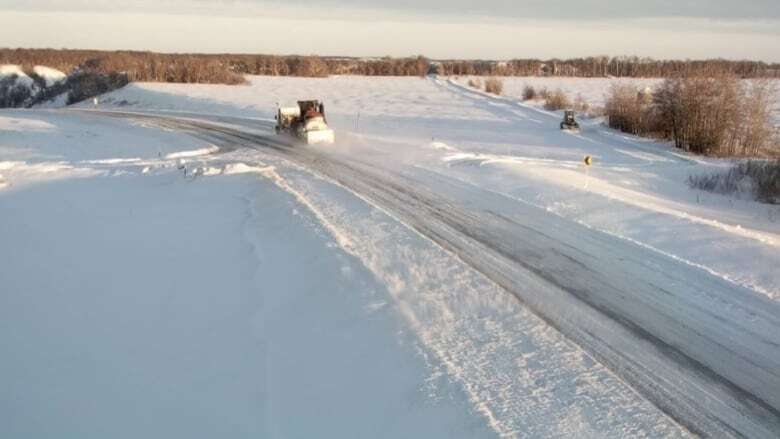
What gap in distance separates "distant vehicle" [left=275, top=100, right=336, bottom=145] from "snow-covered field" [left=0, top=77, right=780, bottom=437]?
201 inches

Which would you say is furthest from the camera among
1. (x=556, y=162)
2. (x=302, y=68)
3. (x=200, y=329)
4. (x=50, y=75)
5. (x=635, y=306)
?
(x=302, y=68)

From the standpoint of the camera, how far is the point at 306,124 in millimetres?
28016

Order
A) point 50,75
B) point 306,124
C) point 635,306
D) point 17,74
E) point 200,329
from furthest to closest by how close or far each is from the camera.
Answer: point 50,75 < point 17,74 < point 306,124 < point 200,329 < point 635,306

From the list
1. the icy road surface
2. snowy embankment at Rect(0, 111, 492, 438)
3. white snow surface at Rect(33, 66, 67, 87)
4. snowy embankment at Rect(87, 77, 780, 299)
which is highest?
white snow surface at Rect(33, 66, 67, 87)

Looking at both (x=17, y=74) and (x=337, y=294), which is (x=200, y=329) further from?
(x=17, y=74)

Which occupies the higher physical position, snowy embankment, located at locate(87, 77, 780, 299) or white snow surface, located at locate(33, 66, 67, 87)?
white snow surface, located at locate(33, 66, 67, 87)

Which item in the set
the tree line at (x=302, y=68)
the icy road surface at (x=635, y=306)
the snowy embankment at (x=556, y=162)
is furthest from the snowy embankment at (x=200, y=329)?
the tree line at (x=302, y=68)

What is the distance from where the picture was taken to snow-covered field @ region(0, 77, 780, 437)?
670 centimetres

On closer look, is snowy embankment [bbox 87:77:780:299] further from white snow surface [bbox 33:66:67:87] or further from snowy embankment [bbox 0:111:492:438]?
white snow surface [bbox 33:66:67:87]

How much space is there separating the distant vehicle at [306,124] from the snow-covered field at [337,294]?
16.8 ft

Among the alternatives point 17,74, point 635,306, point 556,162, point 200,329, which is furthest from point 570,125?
point 17,74

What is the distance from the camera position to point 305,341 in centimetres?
839

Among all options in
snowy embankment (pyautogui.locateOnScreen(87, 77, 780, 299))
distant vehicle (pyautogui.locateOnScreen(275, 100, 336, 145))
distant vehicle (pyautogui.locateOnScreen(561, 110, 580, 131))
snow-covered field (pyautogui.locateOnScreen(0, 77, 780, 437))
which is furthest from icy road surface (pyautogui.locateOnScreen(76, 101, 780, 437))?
distant vehicle (pyautogui.locateOnScreen(561, 110, 580, 131))

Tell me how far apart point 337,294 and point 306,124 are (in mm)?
19294
